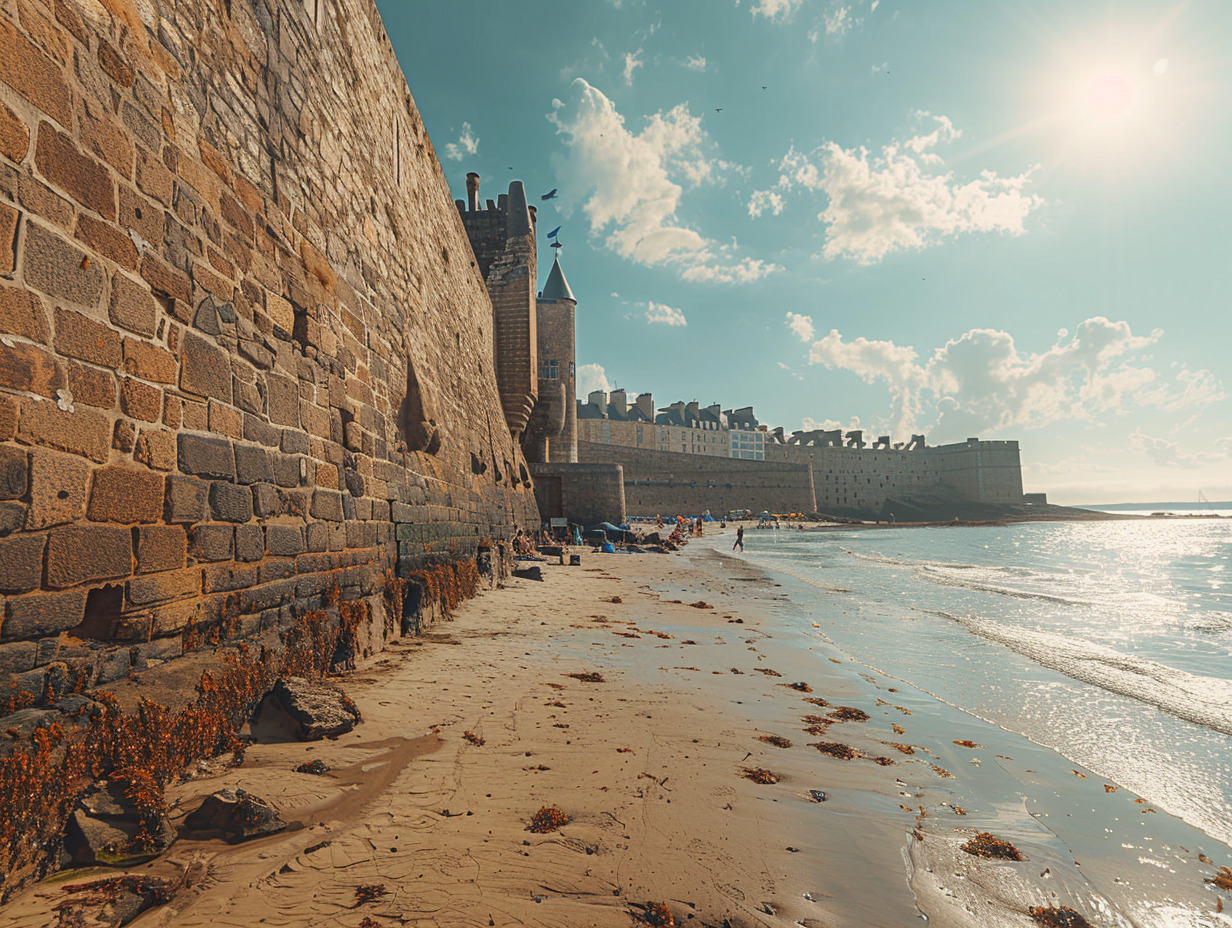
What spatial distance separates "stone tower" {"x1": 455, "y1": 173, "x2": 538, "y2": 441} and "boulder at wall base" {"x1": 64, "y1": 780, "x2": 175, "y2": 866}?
15140 millimetres

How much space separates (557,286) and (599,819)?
34646 millimetres

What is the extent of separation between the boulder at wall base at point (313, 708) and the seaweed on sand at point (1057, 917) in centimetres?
362

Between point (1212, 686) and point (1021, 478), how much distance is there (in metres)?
91.2

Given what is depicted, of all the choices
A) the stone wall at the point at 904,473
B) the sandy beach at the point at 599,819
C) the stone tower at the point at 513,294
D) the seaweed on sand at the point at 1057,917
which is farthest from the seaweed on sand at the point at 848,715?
the stone wall at the point at 904,473

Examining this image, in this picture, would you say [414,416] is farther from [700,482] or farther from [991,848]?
[700,482]

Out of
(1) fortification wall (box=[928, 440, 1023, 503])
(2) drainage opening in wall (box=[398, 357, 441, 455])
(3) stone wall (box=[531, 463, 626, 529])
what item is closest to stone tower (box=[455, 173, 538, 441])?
(3) stone wall (box=[531, 463, 626, 529])

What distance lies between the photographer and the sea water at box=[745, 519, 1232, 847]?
4324 mm

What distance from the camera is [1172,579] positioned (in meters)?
19.3

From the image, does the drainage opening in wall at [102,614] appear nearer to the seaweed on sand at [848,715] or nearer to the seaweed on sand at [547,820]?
the seaweed on sand at [547,820]

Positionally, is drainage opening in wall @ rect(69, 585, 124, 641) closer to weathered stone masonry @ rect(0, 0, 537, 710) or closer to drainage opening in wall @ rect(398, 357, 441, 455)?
weathered stone masonry @ rect(0, 0, 537, 710)

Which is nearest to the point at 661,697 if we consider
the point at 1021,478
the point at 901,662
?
the point at 901,662

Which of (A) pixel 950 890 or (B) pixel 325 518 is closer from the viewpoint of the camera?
(A) pixel 950 890

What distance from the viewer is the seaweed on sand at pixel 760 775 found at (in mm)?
3299

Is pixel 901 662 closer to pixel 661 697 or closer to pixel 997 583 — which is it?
pixel 661 697
